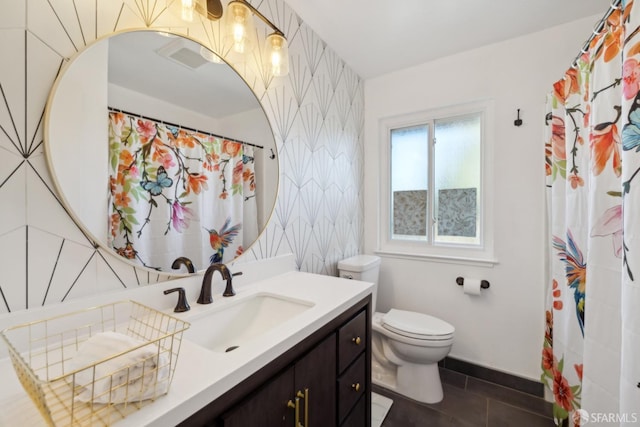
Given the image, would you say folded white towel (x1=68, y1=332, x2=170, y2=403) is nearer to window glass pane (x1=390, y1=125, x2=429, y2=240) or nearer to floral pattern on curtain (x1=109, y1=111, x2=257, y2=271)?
floral pattern on curtain (x1=109, y1=111, x2=257, y2=271)

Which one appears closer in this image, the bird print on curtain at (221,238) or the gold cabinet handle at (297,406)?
the gold cabinet handle at (297,406)

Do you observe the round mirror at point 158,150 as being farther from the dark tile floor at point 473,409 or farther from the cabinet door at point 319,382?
the dark tile floor at point 473,409

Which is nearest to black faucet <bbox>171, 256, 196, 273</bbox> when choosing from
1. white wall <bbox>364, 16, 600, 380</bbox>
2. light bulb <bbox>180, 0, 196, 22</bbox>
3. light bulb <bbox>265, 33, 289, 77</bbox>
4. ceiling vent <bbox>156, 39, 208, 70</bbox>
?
ceiling vent <bbox>156, 39, 208, 70</bbox>

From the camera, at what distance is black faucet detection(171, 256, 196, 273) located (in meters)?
0.97

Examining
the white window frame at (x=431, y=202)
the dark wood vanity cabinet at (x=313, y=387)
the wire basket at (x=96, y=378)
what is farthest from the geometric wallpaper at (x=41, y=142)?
the white window frame at (x=431, y=202)

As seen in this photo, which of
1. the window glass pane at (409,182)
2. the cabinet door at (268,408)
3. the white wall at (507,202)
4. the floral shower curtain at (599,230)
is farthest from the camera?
the window glass pane at (409,182)

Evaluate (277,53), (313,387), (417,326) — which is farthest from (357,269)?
(277,53)

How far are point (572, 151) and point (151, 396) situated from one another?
1.85 meters

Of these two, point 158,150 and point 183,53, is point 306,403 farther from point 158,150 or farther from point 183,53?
point 183,53

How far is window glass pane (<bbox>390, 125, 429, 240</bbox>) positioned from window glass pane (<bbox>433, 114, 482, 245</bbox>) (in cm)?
9

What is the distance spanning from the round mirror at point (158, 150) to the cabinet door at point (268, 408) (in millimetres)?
541

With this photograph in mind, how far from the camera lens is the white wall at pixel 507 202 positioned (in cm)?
176

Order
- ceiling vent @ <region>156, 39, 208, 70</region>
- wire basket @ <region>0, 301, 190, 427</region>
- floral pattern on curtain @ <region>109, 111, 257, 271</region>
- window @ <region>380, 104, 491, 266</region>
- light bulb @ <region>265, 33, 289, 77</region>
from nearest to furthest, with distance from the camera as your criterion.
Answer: wire basket @ <region>0, 301, 190, 427</region>
floral pattern on curtain @ <region>109, 111, 257, 271</region>
ceiling vent @ <region>156, 39, 208, 70</region>
light bulb @ <region>265, 33, 289, 77</region>
window @ <region>380, 104, 491, 266</region>

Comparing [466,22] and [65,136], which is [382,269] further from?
[65,136]
